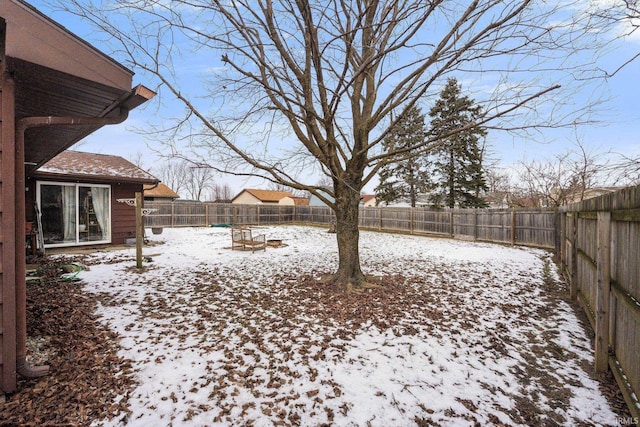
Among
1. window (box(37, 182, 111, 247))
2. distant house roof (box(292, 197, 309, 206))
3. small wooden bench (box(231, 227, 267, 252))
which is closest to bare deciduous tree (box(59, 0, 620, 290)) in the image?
small wooden bench (box(231, 227, 267, 252))

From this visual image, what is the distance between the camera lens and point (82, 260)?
738 cm

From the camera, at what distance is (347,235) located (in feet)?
17.8

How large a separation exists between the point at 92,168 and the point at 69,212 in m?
1.64

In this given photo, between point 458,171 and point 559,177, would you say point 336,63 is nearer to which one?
point 559,177

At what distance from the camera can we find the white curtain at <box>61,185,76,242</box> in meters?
8.80

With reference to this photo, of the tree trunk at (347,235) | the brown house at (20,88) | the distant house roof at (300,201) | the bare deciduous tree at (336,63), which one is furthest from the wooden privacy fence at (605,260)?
the distant house roof at (300,201)

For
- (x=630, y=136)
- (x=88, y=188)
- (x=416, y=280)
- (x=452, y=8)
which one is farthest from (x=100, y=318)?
(x=630, y=136)

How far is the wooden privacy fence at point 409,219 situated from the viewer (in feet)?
35.3

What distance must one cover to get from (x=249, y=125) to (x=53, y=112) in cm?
276

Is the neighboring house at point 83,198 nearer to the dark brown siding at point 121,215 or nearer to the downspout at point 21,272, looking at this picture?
the dark brown siding at point 121,215

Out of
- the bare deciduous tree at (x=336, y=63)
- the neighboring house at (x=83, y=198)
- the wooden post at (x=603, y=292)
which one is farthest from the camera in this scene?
the neighboring house at (x=83, y=198)

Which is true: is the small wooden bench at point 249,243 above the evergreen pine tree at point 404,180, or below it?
below

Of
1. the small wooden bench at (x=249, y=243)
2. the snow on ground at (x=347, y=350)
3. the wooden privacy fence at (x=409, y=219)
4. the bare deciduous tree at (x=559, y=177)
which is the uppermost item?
the bare deciduous tree at (x=559, y=177)

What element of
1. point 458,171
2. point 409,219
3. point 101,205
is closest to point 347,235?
point 101,205
